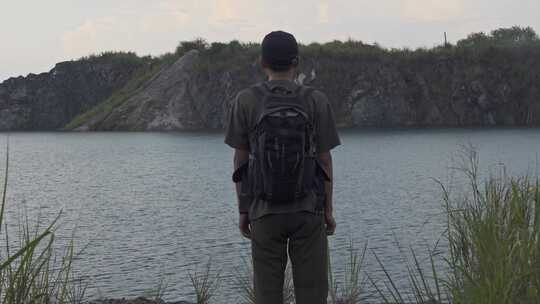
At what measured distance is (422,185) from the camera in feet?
85.0

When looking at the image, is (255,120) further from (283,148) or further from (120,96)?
(120,96)

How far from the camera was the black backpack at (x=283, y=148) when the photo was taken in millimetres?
4469

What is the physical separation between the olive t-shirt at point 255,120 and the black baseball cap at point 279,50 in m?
0.12

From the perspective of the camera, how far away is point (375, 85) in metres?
77.2

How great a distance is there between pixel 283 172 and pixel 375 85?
242ft

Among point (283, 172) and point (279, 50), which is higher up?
point (279, 50)

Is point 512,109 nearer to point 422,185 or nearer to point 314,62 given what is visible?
point 314,62

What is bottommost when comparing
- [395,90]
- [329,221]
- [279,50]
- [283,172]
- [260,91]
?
[329,221]

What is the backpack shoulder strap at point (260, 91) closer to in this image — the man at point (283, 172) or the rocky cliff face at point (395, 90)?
the man at point (283, 172)

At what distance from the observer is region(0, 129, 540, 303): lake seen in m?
13.4

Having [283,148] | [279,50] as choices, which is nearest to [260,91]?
[279,50]

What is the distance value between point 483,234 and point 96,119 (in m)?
87.4

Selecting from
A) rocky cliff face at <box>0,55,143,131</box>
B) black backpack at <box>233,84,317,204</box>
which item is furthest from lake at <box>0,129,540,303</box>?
rocky cliff face at <box>0,55,143,131</box>

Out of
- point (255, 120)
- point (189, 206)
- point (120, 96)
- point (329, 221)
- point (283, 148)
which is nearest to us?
point (283, 148)
